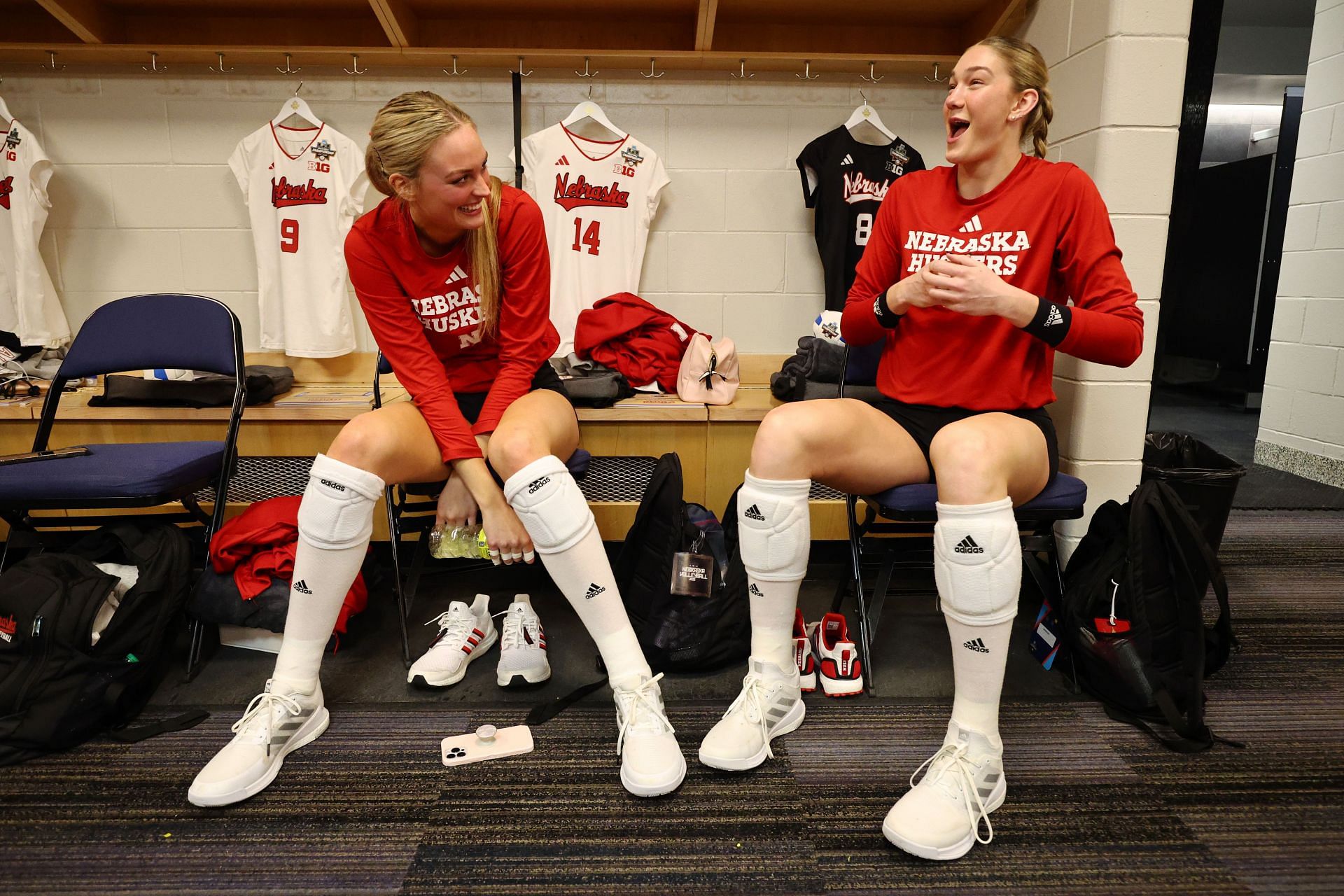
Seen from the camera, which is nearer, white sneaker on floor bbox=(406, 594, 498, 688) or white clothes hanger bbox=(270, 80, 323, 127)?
white sneaker on floor bbox=(406, 594, 498, 688)

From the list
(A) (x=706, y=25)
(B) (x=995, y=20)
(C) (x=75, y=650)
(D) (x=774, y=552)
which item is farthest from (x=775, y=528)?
(B) (x=995, y=20)

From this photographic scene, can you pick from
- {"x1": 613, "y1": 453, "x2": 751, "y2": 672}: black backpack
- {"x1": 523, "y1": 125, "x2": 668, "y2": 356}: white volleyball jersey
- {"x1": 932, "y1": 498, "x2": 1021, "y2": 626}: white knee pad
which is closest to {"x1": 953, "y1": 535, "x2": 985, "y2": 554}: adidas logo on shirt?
{"x1": 932, "y1": 498, "x2": 1021, "y2": 626}: white knee pad

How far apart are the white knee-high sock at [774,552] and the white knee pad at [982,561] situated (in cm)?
25

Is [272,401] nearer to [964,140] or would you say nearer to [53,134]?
[53,134]

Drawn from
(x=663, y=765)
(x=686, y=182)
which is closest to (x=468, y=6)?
(x=686, y=182)

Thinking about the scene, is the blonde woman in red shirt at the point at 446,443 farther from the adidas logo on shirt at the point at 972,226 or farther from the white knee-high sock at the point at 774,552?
the adidas logo on shirt at the point at 972,226

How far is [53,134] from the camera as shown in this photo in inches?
99.4

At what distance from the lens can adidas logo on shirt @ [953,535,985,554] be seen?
118cm

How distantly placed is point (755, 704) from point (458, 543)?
0.67 metres

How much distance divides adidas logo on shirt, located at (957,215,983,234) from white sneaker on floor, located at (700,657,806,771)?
864 millimetres

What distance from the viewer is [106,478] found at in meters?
1.50

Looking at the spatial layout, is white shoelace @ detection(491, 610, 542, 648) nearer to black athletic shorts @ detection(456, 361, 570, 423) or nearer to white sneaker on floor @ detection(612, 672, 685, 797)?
white sneaker on floor @ detection(612, 672, 685, 797)

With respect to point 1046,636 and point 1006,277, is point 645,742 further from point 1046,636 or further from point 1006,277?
point 1006,277

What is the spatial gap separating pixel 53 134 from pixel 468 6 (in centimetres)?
144
